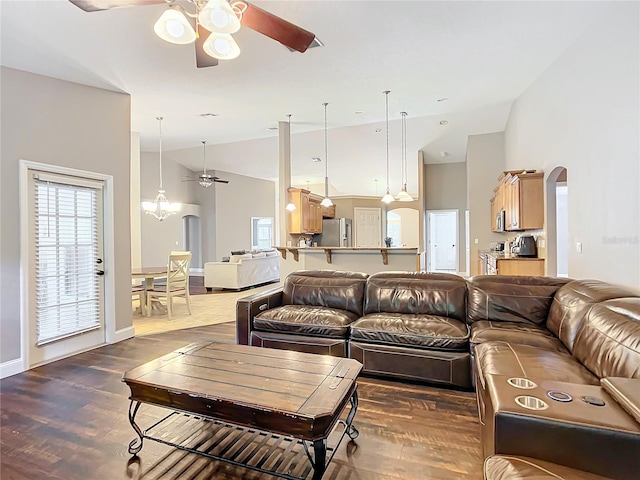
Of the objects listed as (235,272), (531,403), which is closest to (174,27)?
(531,403)

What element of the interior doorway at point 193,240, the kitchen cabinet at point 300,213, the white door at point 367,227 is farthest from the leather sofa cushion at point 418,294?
the interior doorway at point 193,240

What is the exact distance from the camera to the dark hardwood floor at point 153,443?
183 cm

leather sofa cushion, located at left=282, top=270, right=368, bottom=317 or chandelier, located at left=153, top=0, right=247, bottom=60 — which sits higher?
chandelier, located at left=153, top=0, right=247, bottom=60

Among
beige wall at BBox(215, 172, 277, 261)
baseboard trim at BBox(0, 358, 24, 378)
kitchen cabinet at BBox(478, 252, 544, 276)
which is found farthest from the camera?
beige wall at BBox(215, 172, 277, 261)

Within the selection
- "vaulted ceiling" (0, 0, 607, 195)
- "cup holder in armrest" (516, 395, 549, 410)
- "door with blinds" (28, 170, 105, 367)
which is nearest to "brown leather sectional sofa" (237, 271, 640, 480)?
"cup holder in armrest" (516, 395, 549, 410)

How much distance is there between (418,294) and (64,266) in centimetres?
379

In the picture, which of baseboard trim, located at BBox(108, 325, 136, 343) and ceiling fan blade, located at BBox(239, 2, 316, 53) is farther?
baseboard trim, located at BBox(108, 325, 136, 343)

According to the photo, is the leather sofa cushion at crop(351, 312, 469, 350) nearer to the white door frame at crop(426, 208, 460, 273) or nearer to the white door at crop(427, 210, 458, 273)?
the white door frame at crop(426, 208, 460, 273)

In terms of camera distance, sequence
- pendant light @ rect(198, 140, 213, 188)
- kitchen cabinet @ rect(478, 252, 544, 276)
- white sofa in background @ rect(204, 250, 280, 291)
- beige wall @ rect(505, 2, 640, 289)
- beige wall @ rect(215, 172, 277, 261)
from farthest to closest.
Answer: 1. beige wall @ rect(215, 172, 277, 261)
2. pendant light @ rect(198, 140, 213, 188)
3. white sofa in background @ rect(204, 250, 280, 291)
4. kitchen cabinet @ rect(478, 252, 544, 276)
5. beige wall @ rect(505, 2, 640, 289)

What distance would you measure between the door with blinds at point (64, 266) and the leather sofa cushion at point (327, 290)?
89.9 inches

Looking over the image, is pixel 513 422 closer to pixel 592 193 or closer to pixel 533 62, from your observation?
pixel 592 193

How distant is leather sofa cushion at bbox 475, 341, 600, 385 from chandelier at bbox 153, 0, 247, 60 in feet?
7.80

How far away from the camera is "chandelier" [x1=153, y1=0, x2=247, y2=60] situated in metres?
1.83

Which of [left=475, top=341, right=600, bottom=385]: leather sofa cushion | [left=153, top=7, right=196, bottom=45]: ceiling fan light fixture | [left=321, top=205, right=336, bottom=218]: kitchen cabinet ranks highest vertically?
[left=153, top=7, right=196, bottom=45]: ceiling fan light fixture
